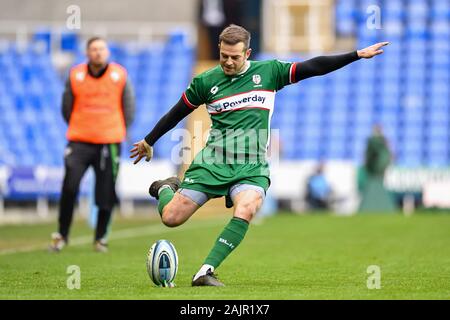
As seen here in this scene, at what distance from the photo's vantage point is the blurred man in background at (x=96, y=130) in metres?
12.7

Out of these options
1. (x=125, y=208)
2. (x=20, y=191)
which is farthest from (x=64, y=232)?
(x=125, y=208)

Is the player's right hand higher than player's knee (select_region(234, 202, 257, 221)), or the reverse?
the player's right hand

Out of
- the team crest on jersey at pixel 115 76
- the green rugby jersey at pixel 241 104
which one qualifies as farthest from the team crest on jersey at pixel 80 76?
the green rugby jersey at pixel 241 104

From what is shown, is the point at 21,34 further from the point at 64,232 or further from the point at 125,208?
the point at 64,232

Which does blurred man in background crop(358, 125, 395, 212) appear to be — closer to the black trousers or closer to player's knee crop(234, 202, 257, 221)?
the black trousers

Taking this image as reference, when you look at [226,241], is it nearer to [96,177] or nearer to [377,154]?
[96,177]

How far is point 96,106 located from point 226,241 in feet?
16.8

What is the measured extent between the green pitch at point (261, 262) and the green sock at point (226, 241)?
0.28 metres

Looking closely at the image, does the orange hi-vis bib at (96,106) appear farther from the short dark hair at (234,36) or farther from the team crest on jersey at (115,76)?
the short dark hair at (234,36)

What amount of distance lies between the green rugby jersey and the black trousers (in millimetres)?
4338

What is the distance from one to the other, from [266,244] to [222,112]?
6152 mm

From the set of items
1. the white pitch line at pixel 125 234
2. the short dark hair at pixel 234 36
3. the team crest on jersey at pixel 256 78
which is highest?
the short dark hair at pixel 234 36

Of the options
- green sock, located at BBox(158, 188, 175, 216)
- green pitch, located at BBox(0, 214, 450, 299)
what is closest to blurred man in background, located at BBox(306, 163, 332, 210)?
green pitch, located at BBox(0, 214, 450, 299)

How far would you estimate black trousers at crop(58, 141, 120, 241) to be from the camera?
Answer: 1262 cm
